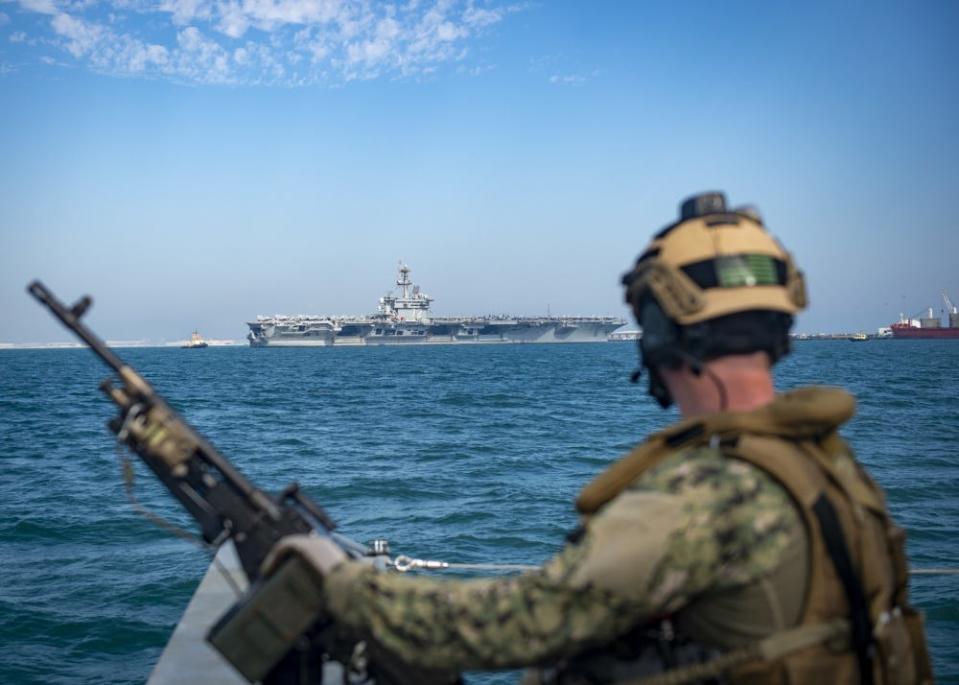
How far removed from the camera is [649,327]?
82.9 inches

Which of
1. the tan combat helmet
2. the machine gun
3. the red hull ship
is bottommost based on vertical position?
the red hull ship

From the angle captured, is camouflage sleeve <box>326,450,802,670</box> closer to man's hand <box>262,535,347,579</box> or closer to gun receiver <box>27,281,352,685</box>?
man's hand <box>262,535,347,579</box>

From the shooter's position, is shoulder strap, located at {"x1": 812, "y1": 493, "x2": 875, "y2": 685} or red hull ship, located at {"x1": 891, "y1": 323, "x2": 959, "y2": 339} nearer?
shoulder strap, located at {"x1": 812, "y1": 493, "x2": 875, "y2": 685}

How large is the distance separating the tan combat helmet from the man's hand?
957mm

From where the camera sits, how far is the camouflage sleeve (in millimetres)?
1625

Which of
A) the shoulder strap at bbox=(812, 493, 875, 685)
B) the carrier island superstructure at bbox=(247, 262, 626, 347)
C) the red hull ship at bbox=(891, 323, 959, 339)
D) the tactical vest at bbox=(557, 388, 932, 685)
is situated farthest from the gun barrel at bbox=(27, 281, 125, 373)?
the red hull ship at bbox=(891, 323, 959, 339)

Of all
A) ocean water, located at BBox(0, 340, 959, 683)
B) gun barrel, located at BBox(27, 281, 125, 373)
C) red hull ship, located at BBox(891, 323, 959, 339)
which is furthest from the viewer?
red hull ship, located at BBox(891, 323, 959, 339)

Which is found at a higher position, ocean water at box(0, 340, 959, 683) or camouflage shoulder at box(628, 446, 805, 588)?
camouflage shoulder at box(628, 446, 805, 588)

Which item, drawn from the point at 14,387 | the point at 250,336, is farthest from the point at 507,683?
the point at 250,336

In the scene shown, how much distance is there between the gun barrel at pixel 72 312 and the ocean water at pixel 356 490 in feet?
15.1

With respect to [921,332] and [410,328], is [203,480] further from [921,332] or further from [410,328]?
[921,332]

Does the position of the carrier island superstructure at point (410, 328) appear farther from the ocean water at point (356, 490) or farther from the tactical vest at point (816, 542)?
the tactical vest at point (816, 542)

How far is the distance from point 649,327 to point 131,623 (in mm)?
7927

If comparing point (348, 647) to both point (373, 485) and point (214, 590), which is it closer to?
point (214, 590)
